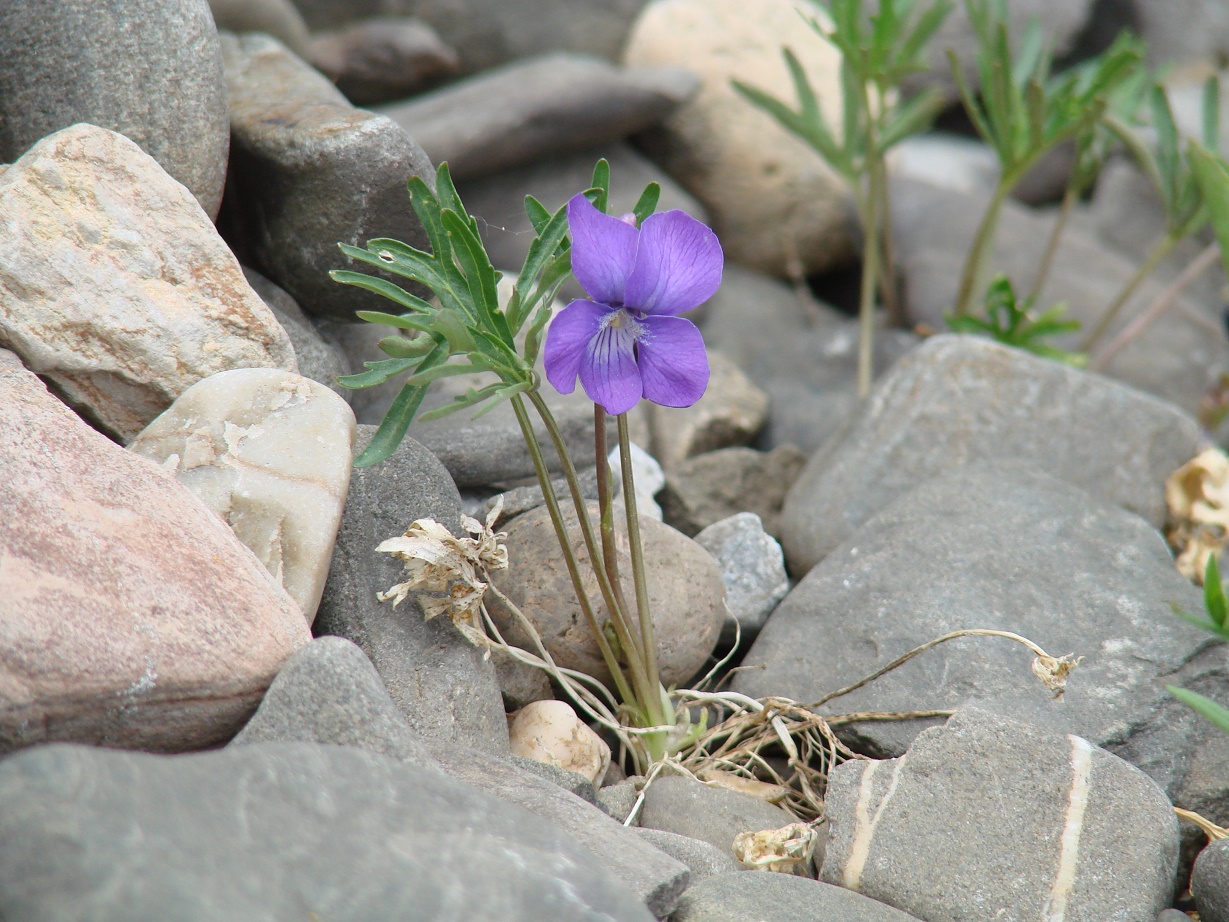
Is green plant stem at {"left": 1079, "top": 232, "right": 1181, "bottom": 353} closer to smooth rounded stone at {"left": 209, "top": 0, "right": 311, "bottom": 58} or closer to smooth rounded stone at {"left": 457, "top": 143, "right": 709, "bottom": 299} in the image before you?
smooth rounded stone at {"left": 457, "top": 143, "right": 709, "bottom": 299}

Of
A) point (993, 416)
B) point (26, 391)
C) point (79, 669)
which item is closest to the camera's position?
point (79, 669)

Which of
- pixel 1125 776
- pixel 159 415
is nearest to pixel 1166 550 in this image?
pixel 1125 776

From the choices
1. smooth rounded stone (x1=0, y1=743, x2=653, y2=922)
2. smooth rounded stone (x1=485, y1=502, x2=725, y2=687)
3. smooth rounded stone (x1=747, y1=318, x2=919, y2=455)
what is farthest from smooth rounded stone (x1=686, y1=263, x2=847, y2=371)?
smooth rounded stone (x1=0, y1=743, x2=653, y2=922)

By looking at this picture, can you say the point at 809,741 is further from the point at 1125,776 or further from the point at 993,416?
the point at 993,416

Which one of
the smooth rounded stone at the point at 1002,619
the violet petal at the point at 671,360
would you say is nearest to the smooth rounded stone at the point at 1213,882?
the smooth rounded stone at the point at 1002,619

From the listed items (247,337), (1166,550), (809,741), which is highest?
(247,337)

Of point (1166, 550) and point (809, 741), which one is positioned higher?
point (1166, 550)
